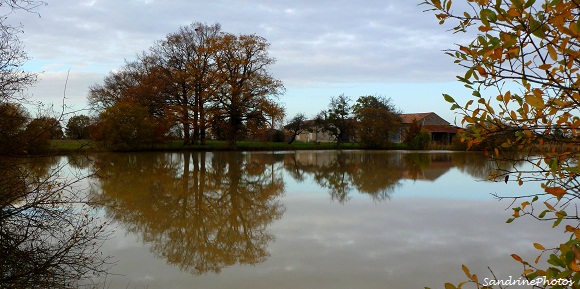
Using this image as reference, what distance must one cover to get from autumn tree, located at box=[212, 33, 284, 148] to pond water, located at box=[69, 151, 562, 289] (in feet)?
62.2

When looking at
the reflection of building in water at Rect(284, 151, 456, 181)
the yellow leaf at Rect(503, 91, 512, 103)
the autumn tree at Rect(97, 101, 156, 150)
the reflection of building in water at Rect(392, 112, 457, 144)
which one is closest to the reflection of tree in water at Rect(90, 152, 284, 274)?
the yellow leaf at Rect(503, 91, 512, 103)

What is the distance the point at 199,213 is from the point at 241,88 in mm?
22837

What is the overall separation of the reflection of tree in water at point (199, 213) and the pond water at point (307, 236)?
0.02 metres

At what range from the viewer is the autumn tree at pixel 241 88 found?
29641mm

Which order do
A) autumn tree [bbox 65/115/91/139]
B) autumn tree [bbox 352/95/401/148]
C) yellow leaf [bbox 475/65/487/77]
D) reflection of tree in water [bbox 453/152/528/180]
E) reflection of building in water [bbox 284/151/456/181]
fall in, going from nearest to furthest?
yellow leaf [bbox 475/65/487/77] < reflection of tree in water [bbox 453/152/528/180] < autumn tree [bbox 65/115/91/139] < reflection of building in water [bbox 284/151/456/181] < autumn tree [bbox 352/95/401/148]

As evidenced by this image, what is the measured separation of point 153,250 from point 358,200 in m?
4.75

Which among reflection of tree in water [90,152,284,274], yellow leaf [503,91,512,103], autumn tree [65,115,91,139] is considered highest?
yellow leaf [503,91,512,103]

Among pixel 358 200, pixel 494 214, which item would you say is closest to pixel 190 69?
pixel 358 200

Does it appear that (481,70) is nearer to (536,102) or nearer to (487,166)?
(536,102)

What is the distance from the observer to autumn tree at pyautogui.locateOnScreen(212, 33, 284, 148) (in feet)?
97.2

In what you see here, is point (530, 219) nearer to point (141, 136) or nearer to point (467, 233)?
point (467, 233)

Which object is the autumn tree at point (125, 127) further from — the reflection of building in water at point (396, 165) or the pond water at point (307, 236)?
the pond water at point (307, 236)

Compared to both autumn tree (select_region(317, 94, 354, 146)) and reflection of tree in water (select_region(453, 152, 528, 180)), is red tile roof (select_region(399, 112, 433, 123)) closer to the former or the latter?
autumn tree (select_region(317, 94, 354, 146))

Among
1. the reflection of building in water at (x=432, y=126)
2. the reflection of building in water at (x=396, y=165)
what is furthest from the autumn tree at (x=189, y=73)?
the reflection of building in water at (x=432, y=126)
